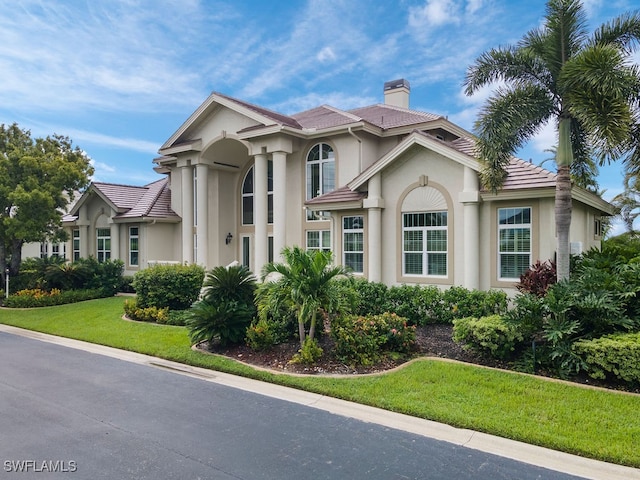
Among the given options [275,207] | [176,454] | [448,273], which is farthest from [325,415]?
[275,207]

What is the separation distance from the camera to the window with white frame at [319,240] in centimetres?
1967

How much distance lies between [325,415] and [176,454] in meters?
2.20

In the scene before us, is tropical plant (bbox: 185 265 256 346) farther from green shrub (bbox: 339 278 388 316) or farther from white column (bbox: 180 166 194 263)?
white column (bbox: 180 166 194 263)

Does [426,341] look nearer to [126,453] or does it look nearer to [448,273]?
[448,273]

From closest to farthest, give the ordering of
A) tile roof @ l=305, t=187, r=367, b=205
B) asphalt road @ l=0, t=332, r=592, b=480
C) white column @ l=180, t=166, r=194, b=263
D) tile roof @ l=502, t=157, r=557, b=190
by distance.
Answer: asphalt road @ l=0, t=332, r=592, b=480 < tile roof @ l=502, t=157, r=557, b=190 < tile roof @ l=305, t=187, r=367, b=205 < white column @ l=180, t=166, r=194, b=263

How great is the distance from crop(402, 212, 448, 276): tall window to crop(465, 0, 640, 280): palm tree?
3444 mm

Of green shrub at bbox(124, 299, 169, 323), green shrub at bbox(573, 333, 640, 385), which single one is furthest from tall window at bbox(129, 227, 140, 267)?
green shrub at bbox(573, 333, 640, 385)

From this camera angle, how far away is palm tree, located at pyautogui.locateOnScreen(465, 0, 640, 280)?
352 inches

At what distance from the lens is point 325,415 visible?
673 cm

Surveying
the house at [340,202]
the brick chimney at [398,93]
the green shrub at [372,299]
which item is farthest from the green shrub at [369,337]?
the brick chimney at [398,93]

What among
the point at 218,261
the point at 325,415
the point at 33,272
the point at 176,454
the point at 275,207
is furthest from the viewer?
the point at 218,261

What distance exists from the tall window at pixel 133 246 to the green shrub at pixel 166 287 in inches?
363

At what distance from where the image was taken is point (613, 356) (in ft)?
24.3

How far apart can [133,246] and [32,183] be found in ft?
19.6
